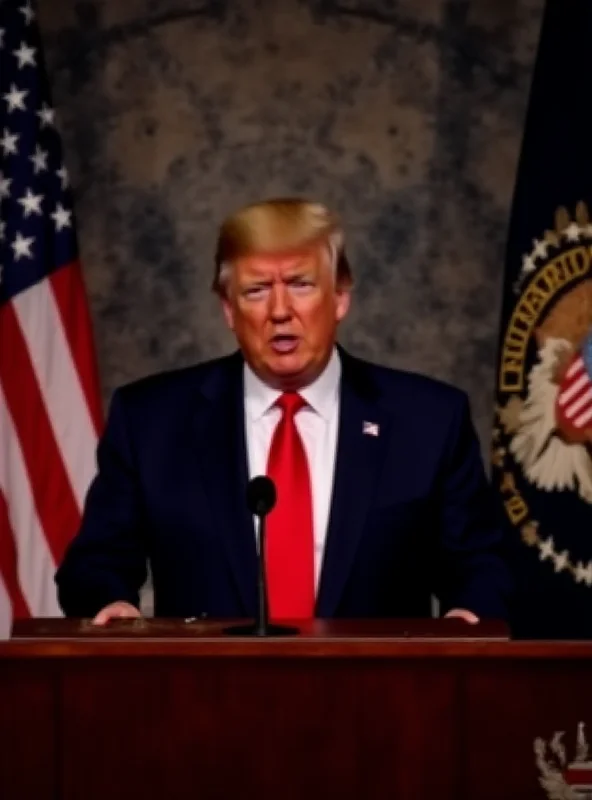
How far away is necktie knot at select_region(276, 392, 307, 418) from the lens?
3393mm

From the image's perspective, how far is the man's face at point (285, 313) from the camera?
3.40m

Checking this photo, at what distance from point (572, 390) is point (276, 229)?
1.49 metres

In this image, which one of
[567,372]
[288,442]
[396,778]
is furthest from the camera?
[567,372]

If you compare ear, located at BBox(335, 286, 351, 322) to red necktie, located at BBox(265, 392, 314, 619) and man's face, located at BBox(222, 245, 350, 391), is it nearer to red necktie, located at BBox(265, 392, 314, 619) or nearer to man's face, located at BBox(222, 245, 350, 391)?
man's face, located at BBox(222, 245, 350, 391)

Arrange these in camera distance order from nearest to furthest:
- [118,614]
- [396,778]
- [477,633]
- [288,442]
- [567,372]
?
1. [396,778]
2. [477,633]
3. [118,614]
4. [288,442]
5. [567,372]

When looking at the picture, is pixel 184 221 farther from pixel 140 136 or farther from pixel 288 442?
pixel 288 442

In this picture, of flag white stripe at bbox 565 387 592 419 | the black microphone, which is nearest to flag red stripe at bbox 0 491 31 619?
flag white stripe at bbox 565 387 592 419

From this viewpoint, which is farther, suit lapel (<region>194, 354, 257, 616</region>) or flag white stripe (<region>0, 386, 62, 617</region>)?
flag white stripe (<region>0, 386, 62, 617</region>)

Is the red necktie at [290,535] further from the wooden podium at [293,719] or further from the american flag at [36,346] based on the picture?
the american flag at [36,346]

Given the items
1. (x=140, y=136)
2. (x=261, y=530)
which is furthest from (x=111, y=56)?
(x=261, y=530)

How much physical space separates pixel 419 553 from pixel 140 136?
2228 mm

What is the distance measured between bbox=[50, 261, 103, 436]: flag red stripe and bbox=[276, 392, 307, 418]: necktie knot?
1.38 metres

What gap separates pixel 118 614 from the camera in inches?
116

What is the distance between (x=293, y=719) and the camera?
8.16 feet
